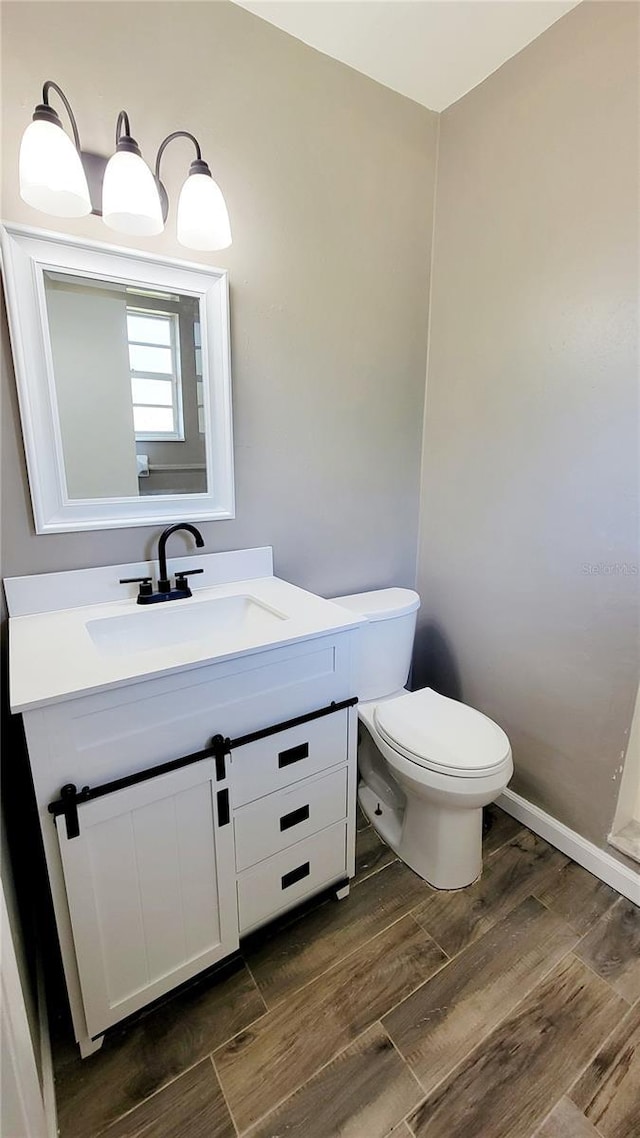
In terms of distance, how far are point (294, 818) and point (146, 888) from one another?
14.7 inches

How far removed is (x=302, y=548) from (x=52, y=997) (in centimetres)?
135

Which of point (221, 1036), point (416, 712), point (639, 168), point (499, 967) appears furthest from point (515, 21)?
point (221, 1036)

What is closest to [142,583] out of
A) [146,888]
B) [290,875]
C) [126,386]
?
[126,386]

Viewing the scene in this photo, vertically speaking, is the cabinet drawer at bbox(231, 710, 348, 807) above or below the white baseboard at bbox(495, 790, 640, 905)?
above

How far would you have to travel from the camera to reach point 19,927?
3.41 ft

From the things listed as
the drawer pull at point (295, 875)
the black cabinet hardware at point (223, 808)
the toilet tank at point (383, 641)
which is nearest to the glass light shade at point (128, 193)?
the toilet tank at point (383, 641)

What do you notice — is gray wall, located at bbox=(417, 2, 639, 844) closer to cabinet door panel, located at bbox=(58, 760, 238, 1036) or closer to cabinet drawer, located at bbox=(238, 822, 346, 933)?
cabinet drawer, located at bbox=(238, 822, 346, 933)

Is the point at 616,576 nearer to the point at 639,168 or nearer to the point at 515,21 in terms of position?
the point at 639,168

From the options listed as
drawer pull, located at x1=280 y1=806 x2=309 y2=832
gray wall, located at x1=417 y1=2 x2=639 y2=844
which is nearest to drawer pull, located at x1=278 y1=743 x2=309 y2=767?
drawer pull, located at x1=280 y1=806 x2=309 y2=832

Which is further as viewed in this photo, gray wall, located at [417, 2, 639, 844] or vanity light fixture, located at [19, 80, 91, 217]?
gray wall, located at [417, 2, 639, 844]

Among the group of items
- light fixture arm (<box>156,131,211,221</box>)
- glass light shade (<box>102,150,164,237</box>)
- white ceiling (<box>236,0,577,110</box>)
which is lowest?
glass light shade (<box>102,150,164,237</box>)

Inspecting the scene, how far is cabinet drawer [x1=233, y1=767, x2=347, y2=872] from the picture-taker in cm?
117

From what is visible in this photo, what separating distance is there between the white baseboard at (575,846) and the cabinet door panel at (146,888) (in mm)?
1072

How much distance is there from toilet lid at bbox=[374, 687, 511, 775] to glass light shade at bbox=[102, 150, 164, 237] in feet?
4.83
